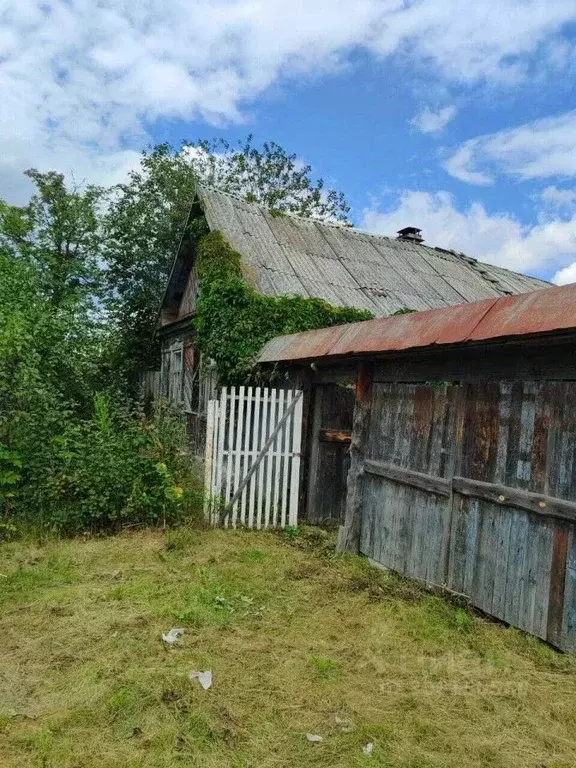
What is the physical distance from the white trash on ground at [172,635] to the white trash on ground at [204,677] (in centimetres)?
51

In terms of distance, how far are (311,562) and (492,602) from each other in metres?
2.12

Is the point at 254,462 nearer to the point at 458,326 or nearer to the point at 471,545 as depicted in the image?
the point at 471,545

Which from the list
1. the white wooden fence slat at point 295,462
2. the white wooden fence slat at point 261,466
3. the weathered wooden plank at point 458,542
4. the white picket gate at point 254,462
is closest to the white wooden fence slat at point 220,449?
the white picket gate at point 254,462

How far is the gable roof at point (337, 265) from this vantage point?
34.6 feet

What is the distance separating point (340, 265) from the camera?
11906 millimetres

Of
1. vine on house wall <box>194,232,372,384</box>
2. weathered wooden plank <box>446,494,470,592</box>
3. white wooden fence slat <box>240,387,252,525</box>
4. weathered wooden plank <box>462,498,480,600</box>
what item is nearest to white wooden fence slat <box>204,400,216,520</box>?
white wooden fence slat <box>240,387,252,525</box>

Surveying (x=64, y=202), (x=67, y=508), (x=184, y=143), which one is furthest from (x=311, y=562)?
(x=184, y=143)

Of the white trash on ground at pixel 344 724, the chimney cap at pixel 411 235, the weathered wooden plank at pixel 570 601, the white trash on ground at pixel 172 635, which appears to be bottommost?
the white trash on ground at pixel 172 635

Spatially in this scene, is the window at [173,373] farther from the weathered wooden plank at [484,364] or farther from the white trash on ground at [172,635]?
the white trash on ground at [172,635]

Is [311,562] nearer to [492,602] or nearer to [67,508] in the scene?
[492,602]

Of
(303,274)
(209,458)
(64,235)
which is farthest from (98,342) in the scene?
(209,458)

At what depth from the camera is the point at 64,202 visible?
16.0m

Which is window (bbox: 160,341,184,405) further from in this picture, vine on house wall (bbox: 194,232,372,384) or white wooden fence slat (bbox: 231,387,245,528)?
white wooden fence slat (bbox: 231,387,245,528)

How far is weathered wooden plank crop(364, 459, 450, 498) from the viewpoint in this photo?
16.7 ft
